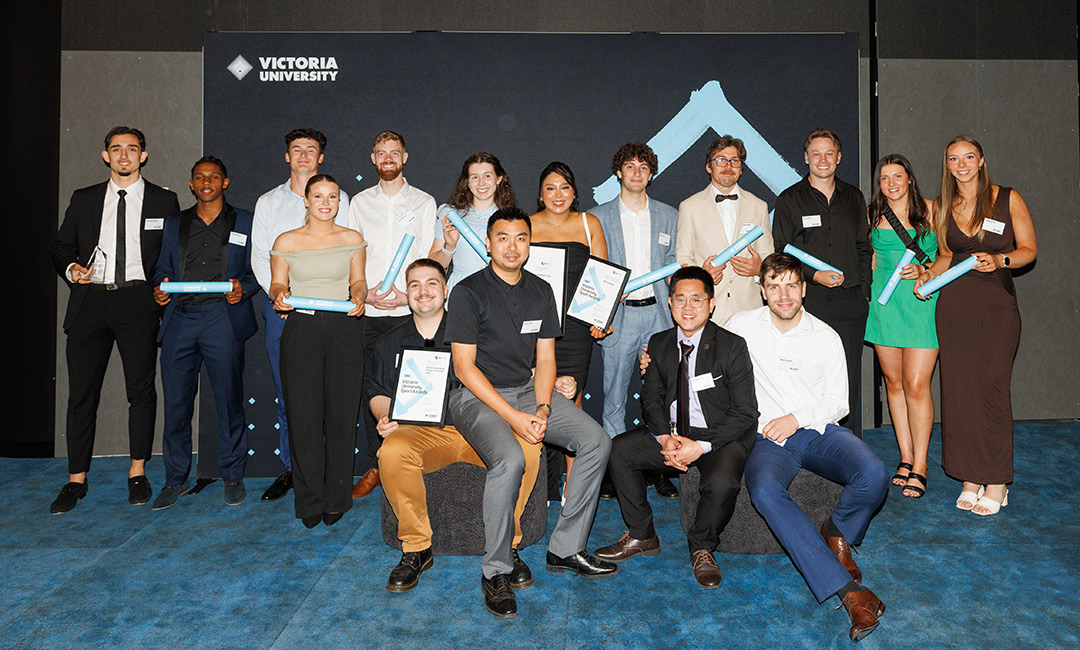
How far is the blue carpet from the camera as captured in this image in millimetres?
2736

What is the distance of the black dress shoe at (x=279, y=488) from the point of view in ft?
14.2

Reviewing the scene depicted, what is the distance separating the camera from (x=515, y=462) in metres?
3.05

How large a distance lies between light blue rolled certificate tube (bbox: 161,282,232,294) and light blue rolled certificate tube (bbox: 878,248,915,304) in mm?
3729

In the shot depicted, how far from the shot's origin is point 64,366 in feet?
17.7

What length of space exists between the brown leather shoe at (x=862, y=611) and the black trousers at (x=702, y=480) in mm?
599

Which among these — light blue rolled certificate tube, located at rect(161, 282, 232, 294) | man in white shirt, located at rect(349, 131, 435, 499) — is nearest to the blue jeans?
man in white shirt, located at rect(349, 131, 435, 499)

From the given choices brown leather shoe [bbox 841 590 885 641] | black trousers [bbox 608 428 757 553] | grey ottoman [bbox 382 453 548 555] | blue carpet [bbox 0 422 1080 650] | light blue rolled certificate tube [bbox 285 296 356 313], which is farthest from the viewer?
light blue rolled certificate tube [bbox 285 296 356 313]

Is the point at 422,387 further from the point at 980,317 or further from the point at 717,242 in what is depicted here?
the point at 980,317

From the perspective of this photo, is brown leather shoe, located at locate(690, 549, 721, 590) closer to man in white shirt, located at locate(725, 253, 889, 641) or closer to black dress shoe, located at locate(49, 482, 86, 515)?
man in white shirt, located at locate(725, 253, 889, 641)

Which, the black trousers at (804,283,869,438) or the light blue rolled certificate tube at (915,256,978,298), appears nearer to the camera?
the light blue rolled certificate tube at (915,256,978,298)

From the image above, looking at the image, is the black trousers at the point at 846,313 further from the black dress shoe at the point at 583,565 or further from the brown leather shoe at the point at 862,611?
the black dress shoe at the point at 583,565

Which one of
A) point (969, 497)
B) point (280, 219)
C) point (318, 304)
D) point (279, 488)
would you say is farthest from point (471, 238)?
point (969, 497)

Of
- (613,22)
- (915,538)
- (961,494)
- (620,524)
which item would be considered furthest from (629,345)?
(613,22)

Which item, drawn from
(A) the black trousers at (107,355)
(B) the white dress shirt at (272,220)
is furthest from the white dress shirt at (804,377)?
(A) the black trousers at (107,355)
